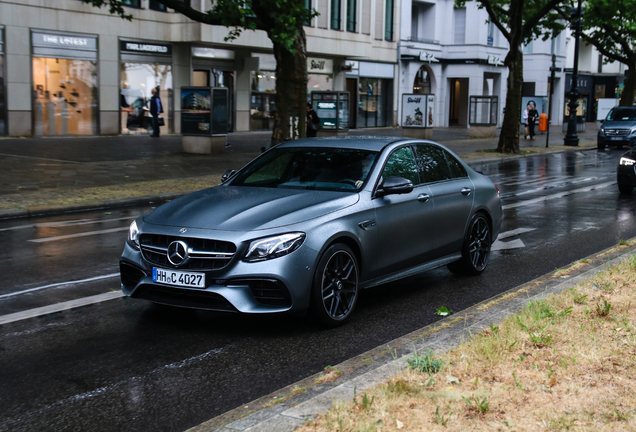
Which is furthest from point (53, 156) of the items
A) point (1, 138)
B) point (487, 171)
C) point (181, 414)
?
point (181, 414)

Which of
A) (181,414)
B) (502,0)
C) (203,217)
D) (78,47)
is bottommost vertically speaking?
(181,414)

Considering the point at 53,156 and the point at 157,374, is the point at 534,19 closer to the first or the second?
the point at 53,156

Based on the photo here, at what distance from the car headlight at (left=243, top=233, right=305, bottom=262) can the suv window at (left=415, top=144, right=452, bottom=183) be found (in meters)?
2.18

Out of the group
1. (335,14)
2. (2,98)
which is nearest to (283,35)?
(2,98)

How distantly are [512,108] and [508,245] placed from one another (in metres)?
20.2

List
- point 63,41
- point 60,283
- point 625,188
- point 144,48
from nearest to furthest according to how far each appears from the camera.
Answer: point 60,283 < point 625,188 < point 63,41 < point 144,48

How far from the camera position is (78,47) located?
28438 mm

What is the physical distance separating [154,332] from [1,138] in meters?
22.4

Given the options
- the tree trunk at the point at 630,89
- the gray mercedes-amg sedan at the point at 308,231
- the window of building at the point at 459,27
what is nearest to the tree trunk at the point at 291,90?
the gray mercedes-amg sedan at the point at 308,231

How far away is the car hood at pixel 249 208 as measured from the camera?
571cm

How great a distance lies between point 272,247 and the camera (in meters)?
5.57

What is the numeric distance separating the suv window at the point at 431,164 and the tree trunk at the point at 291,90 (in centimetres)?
1107

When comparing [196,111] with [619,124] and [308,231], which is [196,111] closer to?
[308,231]

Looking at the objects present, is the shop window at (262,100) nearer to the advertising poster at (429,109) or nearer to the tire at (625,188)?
the advertising poster at (429,109)
